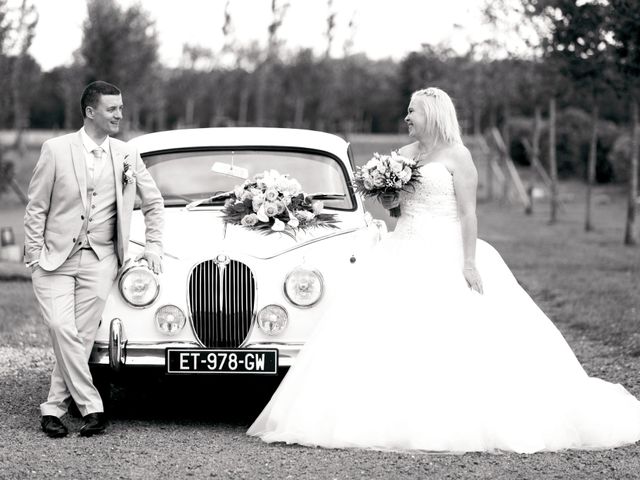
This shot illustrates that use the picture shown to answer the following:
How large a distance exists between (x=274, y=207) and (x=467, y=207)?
132cm

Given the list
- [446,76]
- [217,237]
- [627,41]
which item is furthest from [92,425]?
[446,76]

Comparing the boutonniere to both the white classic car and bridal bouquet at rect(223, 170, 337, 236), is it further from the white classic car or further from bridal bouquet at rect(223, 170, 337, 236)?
bridal bouquet at rect(223, 170, 337, 236)

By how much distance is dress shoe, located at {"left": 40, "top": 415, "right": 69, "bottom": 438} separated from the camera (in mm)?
5648

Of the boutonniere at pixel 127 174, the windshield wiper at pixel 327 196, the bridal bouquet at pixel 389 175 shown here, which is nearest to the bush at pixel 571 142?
the windshield wiper at pixel 327 196

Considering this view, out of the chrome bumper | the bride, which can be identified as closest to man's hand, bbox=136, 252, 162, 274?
the chrome bumper

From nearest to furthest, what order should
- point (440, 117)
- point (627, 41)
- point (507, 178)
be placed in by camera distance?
point (440, 117) < point (627, 41) < point (507, 178)

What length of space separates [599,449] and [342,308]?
1.60 metres

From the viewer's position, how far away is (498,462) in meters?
5.14

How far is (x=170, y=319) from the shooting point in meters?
5.94

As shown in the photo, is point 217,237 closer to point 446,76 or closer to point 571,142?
point 446,76

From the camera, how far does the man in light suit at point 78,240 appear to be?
18.6 feet

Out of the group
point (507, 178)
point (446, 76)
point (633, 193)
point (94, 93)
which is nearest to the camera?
point (94, 93)

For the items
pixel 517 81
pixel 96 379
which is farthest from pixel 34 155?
pixel 96 379

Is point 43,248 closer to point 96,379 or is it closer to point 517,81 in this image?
point 96,379
